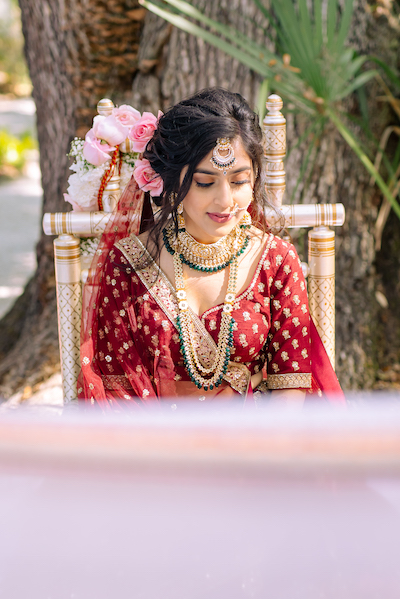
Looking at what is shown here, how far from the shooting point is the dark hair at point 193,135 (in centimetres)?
158

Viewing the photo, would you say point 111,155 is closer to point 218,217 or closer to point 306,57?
point 218,217

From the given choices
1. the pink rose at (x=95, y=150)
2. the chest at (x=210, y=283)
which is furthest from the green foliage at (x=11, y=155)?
the chest at (x=210, y=283)

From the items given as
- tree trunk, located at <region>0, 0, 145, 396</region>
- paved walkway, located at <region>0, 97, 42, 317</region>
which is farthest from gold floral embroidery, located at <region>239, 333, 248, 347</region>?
paved walkway, located at <region>0, 97, 42, 317</region>

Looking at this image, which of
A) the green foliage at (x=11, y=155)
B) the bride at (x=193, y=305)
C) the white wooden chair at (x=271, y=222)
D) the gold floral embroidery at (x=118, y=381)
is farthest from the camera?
the green foliage at (x=11, y=155)

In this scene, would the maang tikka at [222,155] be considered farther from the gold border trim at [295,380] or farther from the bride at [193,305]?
the gold border trim at [295,380]

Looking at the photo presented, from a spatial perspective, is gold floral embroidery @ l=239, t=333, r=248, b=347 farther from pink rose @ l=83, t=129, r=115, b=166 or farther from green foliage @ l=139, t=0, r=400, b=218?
green foliage @ l=139, t=0, r=400, b=218

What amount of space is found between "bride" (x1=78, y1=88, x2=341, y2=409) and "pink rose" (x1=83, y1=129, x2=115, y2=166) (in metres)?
0.15

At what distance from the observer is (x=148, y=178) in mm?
1735

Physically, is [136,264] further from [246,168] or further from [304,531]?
[304,531]

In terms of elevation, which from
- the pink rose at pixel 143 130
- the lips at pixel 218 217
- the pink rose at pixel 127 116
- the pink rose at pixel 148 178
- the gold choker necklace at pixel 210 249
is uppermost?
the pink rose at pixel 127 116

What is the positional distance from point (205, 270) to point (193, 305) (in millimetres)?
102

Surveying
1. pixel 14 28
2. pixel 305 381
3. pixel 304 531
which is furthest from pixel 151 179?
pixel 14 28

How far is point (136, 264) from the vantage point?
1.78 m

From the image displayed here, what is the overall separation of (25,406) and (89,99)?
1517 mm
